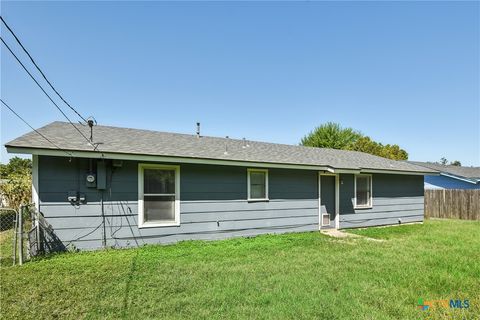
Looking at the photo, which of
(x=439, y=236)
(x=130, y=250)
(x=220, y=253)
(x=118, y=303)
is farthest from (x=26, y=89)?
(x=439, y=236)

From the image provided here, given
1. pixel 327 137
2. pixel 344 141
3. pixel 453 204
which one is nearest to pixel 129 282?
pixel 453 204

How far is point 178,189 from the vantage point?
7.36m

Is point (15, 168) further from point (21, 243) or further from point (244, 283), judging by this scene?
point (244, 283)

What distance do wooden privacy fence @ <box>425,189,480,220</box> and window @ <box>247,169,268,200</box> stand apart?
12.1 m

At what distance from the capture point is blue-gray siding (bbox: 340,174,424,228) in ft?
34.7

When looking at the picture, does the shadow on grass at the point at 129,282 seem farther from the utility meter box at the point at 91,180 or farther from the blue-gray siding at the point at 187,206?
the utility meter box at the point at 91,180

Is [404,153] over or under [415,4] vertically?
under

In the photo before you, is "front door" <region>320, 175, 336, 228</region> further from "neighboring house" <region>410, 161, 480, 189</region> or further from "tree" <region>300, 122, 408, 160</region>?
"tree" <region>300, 122, 408, 160</region>

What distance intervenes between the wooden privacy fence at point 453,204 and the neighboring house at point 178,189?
6.92 meters

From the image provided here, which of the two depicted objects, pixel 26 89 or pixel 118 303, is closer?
pixel 118 303

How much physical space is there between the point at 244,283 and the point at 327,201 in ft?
22.5

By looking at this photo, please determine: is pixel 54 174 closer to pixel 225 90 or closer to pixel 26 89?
pixel 26 89

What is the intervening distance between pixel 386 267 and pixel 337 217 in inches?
204

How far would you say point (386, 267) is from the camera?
17.0 feet
